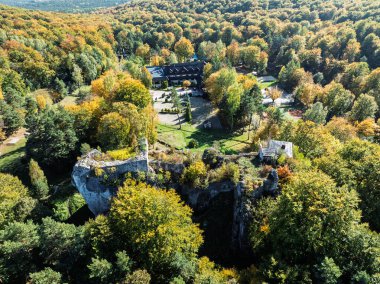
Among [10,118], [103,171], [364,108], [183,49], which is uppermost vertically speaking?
[183,49]

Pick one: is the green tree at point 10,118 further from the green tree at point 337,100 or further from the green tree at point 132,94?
the green tree at point 337,100

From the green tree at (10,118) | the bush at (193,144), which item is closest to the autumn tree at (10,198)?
the green tree at (10,118)

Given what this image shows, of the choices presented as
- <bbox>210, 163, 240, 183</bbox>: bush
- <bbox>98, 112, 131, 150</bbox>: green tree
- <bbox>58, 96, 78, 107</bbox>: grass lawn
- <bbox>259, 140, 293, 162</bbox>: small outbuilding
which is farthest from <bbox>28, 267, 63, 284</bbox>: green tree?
<bbox>58, 96, 78, 107</bbox>: grass lawn

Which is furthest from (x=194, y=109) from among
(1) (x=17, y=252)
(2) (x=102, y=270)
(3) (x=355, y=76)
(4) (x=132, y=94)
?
(2) (x=102, y=270)

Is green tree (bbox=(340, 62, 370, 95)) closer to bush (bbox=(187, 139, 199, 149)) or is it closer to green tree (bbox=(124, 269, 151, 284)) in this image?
bush (bbox=(187, 139, 199, 149))

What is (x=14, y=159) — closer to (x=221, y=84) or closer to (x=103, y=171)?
(x=103, y=171)

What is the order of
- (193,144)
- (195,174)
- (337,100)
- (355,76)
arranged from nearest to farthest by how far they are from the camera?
(195,174)
(193,144)
(337,100)
(355,76)
